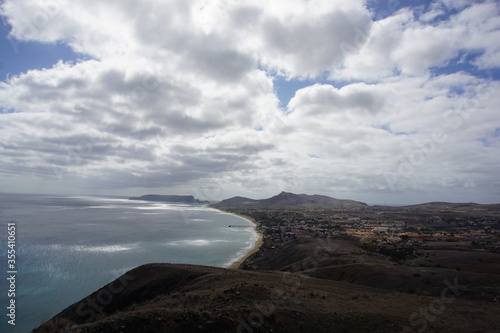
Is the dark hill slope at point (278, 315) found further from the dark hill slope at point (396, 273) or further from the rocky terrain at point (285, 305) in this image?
the dark hill slope at point (396, 273)

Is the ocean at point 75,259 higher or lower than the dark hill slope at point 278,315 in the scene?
lower

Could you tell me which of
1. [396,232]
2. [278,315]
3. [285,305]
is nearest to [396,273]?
[285,305]

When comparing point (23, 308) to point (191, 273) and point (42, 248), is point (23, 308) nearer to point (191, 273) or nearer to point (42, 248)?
point (191, 273)

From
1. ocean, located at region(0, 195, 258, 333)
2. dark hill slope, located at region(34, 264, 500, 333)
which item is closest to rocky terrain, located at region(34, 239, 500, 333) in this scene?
dark hill slope, located at region(34, 264, 500, 333)

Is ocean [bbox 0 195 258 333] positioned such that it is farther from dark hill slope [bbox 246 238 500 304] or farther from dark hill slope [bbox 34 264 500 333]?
dark hill slope [bbox 246 238 500 304]

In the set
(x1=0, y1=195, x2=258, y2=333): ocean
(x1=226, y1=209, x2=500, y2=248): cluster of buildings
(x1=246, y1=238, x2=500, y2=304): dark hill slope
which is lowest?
(x1=0, y1=195, x2=258, y2=333): ocean

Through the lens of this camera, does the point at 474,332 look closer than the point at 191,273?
Yes

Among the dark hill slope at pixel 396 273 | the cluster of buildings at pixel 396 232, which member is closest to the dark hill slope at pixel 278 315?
the dark hill slope at pixel 396 273

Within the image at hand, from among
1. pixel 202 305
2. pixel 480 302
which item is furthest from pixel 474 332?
pixel 202 305

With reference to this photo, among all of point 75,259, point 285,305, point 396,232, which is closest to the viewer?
point 285,305

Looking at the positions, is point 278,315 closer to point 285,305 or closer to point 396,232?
point 285,305

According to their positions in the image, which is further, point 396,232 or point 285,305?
point 396,232
